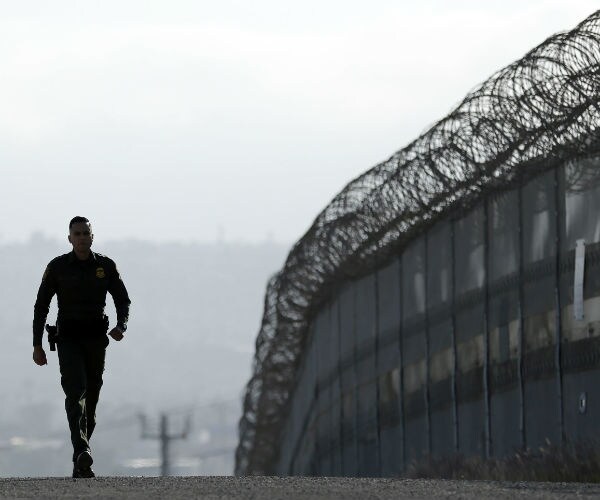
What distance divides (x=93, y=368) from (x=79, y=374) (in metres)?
0.15

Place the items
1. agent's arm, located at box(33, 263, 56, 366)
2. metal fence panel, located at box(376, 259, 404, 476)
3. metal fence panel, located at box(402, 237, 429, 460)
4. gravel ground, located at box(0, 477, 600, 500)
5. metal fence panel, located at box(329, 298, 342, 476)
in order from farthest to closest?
metal fence panel, located at box(329, 298, 342, 476) < metal fence panel, located at box(376, 259, 404, 476) < metal fence panel, located at box(402, 237, 429, 460) < agent's arm, located at box(33, 263, 56, 366) < gravel ground, located at box(0, 477, 600, 500)

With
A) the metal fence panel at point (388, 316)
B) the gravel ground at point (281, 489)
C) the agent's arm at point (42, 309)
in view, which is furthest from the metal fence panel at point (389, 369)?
the gravel ground at point (281, 489)

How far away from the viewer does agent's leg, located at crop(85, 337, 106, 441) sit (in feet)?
54.9

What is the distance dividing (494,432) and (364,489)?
12.7m

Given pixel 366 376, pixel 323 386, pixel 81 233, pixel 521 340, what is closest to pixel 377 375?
pixel 366 376

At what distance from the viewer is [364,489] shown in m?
14.4

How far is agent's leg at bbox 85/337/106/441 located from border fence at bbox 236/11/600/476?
6474mm

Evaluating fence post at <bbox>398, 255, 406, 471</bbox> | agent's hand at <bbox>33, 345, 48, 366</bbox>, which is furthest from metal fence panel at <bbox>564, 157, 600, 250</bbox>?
fence post at <bbox>398, 255, 406, 471</bbox>

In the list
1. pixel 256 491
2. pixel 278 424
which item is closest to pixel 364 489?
pixel 256 491

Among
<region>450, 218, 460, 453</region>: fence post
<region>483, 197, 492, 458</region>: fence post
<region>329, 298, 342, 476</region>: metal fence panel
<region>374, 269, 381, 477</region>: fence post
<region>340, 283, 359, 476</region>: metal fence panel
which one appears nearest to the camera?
<region>483, 197, 492, 458</region>: fence post

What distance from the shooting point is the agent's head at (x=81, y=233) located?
1630cm

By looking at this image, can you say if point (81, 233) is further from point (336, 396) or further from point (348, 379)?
point (336, 396)

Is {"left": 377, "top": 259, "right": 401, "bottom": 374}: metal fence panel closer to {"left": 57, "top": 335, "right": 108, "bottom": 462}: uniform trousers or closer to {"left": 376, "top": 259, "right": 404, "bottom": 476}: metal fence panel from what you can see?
{"left": 376, "top": 259, "right": 404, "bottom": 476}: metal fence panel

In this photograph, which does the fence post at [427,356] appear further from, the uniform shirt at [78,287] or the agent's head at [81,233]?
the agent's head at [81,233]
